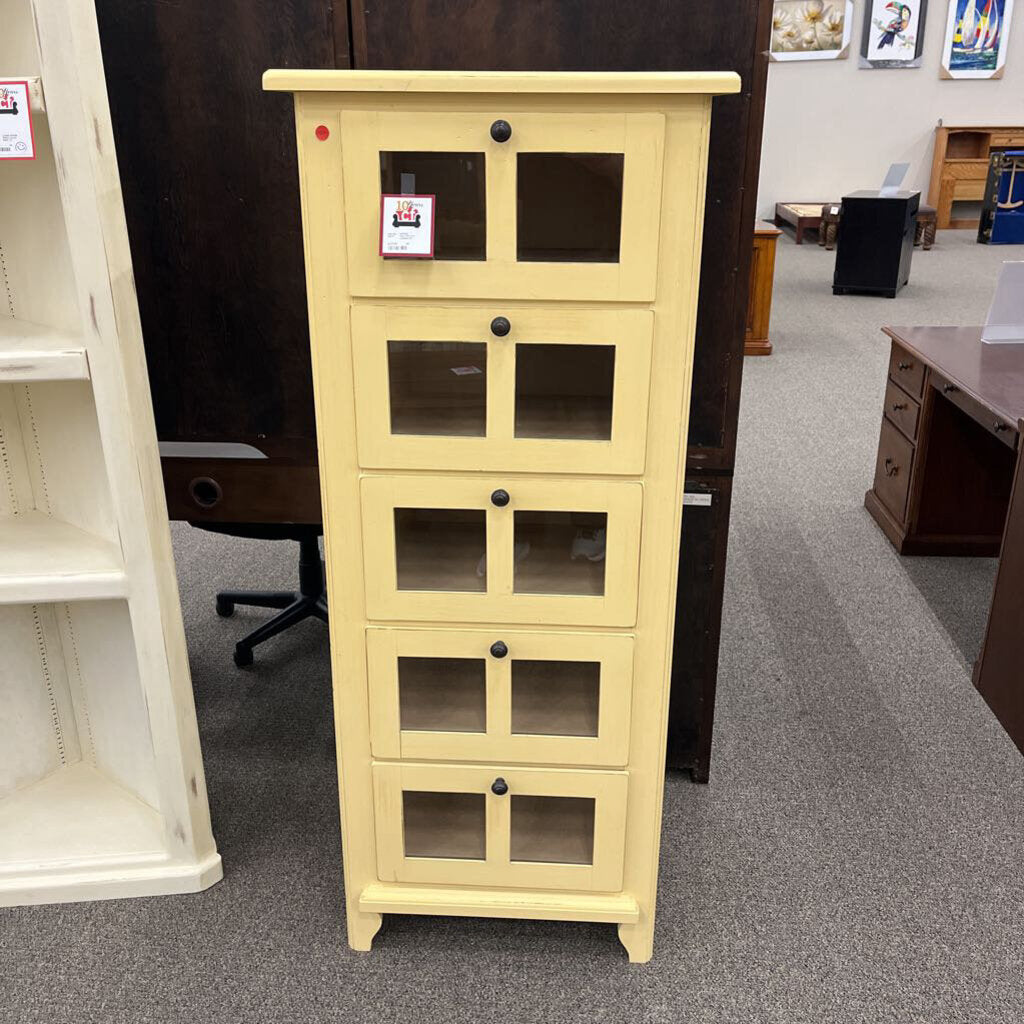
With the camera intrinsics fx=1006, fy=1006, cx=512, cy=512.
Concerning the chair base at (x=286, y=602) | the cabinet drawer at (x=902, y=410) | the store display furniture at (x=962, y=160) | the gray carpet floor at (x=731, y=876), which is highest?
the store display furniture at (x=962, y=160)

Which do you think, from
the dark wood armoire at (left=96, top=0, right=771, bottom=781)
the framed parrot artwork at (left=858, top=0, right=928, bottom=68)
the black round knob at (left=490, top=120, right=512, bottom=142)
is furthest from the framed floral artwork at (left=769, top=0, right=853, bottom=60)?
the black round knob at (left=490, top=120, right=512, bottom=142)

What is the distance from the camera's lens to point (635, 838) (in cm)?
174

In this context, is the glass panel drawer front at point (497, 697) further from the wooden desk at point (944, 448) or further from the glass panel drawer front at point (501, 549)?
the wooden desk at point (944, 448)

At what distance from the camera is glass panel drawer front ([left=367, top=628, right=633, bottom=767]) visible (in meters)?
1.62

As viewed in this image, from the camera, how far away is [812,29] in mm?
9625

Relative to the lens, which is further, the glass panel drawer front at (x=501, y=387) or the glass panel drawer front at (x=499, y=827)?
the glass panel drawer front at (x=499, y=827)

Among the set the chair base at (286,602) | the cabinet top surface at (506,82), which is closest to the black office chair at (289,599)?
the chair base at (286,602)

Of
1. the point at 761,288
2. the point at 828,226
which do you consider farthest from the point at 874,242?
the point at 828,226

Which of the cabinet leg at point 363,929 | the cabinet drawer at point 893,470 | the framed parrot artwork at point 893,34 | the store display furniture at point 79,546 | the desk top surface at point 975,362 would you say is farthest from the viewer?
the framed parrot artwork at point 893,34

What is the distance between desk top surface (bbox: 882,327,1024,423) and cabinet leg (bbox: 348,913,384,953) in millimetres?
1956

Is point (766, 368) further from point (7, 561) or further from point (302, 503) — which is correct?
point (7, 561)

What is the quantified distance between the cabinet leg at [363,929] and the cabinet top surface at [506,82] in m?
1.38

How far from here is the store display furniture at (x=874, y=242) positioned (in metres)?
6.74

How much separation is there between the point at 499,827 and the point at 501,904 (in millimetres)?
150
